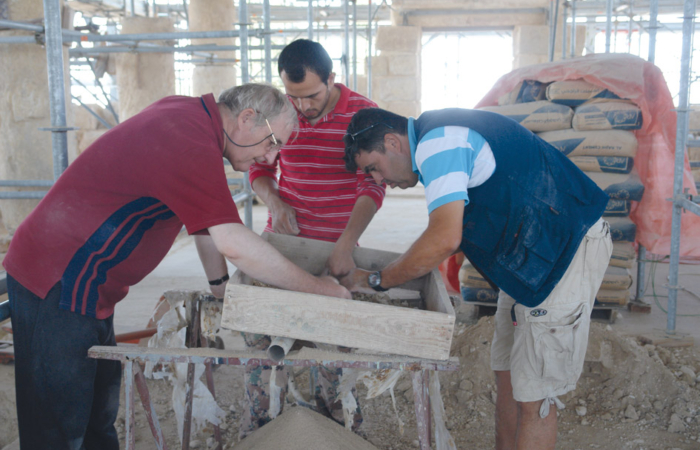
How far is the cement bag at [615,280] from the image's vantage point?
13.7 ft

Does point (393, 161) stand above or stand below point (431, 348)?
above

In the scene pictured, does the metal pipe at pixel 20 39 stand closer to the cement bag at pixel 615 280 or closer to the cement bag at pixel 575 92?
the cement bag at pixel 575 92

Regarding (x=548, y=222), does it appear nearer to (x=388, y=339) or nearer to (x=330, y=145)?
(x=388, y=339)

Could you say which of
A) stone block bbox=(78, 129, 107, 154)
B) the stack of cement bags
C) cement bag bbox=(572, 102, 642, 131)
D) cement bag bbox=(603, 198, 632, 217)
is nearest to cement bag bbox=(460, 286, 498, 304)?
the stack of cement bags

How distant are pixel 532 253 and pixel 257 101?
105cm

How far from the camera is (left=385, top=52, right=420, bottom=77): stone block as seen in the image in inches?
411

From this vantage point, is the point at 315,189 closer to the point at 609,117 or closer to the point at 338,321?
the point at 338,321

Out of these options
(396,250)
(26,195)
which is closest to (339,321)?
(26,195)

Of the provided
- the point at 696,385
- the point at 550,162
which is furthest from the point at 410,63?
the point at 550,162

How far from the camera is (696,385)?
3.38 meters

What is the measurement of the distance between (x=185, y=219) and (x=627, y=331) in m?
3.70

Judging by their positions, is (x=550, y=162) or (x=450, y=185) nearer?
(x=450, y=185)

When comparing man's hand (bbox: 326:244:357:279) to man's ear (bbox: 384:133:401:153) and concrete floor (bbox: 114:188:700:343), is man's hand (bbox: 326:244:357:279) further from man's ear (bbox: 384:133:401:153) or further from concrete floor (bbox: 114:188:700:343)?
concrete floor (bbox: 114:188:700:343)

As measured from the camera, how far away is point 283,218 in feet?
8.77
